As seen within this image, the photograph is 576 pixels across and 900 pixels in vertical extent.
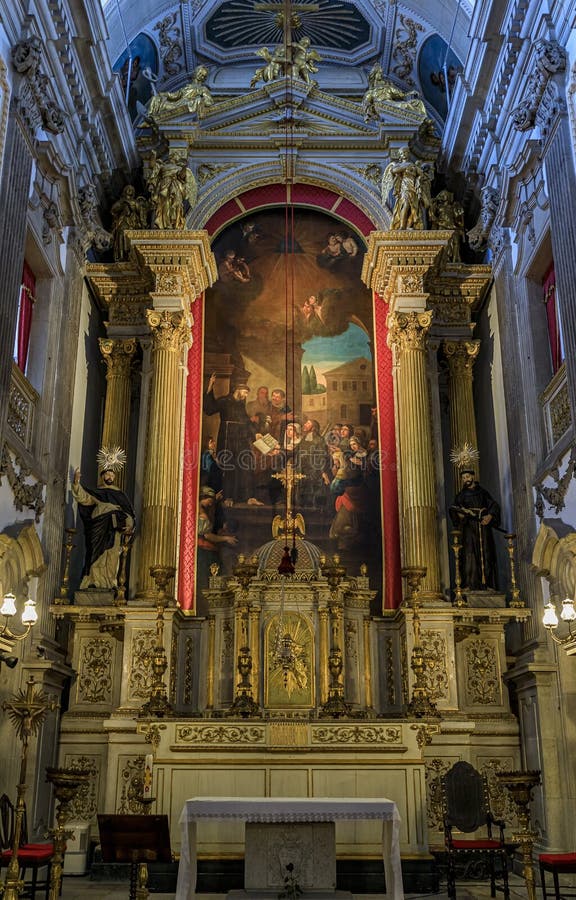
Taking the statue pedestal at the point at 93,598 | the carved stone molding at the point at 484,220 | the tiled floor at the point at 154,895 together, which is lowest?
the tiled floor at the point at 154,895

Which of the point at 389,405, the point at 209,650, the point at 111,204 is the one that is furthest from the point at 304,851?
the point at 111,204

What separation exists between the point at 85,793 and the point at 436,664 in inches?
186

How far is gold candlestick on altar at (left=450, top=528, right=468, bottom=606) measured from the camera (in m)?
12.5

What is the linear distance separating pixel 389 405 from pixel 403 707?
15.0 ft

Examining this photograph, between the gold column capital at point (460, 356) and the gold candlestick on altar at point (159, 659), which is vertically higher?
the gold column capital at point (460, 356)

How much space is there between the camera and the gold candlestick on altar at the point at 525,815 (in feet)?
24.3

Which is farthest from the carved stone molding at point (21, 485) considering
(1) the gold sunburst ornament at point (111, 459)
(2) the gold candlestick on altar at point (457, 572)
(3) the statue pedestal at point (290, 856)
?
(2) the gold candlestick on altar at point (457, 572)

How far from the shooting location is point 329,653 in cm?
1220

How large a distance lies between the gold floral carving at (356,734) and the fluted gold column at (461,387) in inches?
213

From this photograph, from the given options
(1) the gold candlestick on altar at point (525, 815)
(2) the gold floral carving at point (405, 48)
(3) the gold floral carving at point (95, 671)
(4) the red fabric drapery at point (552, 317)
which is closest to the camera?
(1) the gold candlestick on altar at point (525, 815)

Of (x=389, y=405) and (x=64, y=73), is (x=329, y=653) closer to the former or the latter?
(x=389, y=405)

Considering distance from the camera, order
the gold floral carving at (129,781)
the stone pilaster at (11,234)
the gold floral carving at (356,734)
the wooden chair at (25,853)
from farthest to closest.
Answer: the gold floral carving at (129,781)
the gold floral carving at (356,734)
the stone pilaster at (11,234)
the wooden chair at (25,853)

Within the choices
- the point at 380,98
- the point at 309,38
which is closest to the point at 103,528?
the point at 380,98

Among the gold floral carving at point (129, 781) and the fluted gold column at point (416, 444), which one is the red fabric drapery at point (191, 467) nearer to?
the gold floral carving at point (129, 781)
